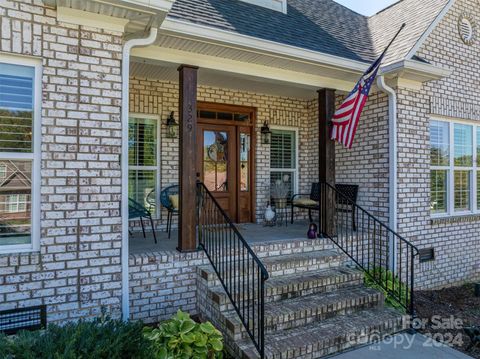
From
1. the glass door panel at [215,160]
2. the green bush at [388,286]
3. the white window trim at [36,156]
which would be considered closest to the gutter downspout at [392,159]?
the green bush at [388,286]

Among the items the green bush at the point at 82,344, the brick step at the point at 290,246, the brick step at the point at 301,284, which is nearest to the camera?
the green bush at the point at 82,344

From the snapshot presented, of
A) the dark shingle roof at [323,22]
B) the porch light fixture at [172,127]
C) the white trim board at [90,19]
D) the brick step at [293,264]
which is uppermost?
the dark shingle roof at [323,22]

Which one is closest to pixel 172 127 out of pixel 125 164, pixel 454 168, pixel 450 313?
pixel 125 164

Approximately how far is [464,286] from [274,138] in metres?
4.26

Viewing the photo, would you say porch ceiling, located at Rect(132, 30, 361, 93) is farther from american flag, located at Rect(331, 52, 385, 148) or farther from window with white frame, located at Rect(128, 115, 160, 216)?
window with white frame, located at Rect(128, 115, 160, 216)

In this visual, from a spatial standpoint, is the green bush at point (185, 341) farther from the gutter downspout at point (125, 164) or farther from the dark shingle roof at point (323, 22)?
the dark shingle roof at point (323, 22)

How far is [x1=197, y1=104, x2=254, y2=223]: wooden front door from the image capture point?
6000mm

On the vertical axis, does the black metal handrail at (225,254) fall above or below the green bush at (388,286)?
above

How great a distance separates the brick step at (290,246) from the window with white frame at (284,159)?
210 centimetres

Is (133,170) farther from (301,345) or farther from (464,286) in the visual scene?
(464,286)

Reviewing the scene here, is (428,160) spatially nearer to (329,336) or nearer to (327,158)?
(327,158)

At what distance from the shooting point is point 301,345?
9.80ft

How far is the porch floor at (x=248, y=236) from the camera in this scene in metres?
4.17

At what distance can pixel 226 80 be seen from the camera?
5.52 m
